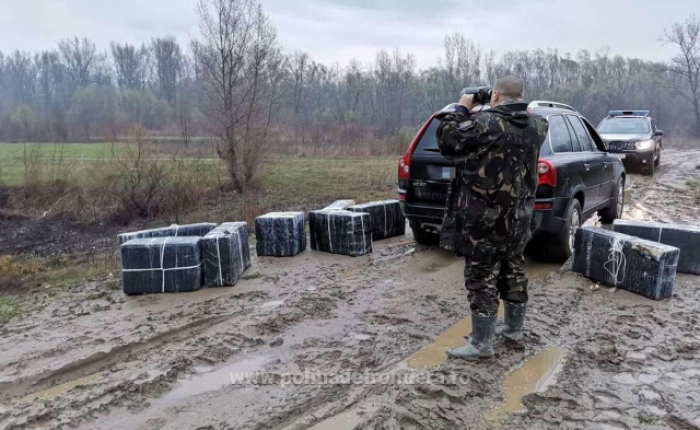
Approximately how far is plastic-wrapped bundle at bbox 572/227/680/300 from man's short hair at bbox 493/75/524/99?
8.05 ft

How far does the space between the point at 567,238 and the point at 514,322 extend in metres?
2.39

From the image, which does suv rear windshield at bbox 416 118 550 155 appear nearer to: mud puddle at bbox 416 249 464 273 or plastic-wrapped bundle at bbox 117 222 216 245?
mud puddle at bbox 416 249 464 273

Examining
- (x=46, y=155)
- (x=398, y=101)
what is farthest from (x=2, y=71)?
(x=46, y=155)

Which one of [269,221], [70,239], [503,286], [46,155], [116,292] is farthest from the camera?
[46,155]

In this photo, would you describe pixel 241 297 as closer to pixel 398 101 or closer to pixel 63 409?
pixel 63 409

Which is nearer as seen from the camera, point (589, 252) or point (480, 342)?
point (480, 342)

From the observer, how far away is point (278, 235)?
639 centimetres

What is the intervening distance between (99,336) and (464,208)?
10.3 ft

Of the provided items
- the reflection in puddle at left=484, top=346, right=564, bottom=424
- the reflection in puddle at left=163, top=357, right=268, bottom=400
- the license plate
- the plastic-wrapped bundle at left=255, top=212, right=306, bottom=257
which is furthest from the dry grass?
the reflection in puddle at left=163, top=357, right=268, bottom=400

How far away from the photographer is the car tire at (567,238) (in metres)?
5.58

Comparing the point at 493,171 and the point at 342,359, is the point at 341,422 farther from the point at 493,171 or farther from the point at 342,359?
the point at 493,171

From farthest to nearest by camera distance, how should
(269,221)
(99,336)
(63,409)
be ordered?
(269,221), (99,336), (63,409)

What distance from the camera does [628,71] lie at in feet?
179

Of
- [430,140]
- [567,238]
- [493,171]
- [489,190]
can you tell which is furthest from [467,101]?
[567,238]
